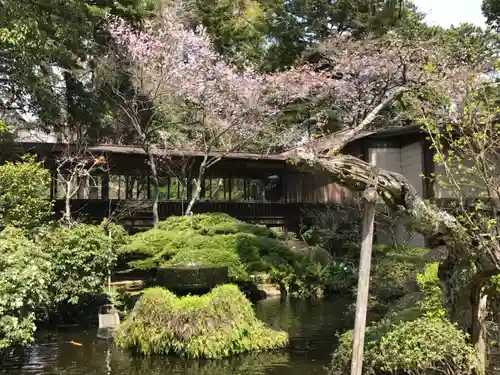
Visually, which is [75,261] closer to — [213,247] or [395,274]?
[213,247]

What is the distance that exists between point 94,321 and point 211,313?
18.7ft

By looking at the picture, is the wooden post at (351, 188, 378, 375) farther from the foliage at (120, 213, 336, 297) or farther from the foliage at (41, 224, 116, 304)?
the foliage at (41, 224, 116, 304)

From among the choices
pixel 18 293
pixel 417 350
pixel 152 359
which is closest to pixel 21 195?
pixel 18 293

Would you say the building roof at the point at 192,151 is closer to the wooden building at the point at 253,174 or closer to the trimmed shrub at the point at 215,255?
the wooden building at the point at 253,174

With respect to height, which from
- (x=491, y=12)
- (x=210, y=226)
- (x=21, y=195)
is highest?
(x=491, y=12)

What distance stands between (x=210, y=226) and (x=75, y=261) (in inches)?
194

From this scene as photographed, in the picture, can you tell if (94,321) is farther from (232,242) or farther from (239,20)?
(239,20)

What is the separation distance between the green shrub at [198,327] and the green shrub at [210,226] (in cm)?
583

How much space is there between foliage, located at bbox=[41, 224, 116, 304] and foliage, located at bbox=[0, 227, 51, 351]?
2.63 m

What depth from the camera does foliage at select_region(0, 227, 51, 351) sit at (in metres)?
8.80

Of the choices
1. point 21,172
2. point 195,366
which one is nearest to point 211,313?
point 195,366

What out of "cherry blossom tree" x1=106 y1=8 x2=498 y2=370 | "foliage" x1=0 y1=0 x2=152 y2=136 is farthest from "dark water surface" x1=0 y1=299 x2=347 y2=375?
"cherry blossom tree" x1=106 y1=8 x2=498 y2=370

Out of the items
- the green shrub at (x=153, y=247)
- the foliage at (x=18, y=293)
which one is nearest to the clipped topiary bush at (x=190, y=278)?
the foliage at (x=18, y=293)

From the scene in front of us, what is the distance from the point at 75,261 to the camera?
1308 centimetres
